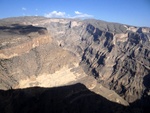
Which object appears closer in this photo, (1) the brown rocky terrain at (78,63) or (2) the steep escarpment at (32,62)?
(2) the steep escarpment at (32,62)

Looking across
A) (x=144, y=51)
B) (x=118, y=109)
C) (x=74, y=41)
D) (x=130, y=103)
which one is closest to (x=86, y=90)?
(x=118, y=109)

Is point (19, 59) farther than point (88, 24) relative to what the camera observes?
No

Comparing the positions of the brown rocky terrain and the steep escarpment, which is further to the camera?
the brown rocky terrain

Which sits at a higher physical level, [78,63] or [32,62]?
[32,62]

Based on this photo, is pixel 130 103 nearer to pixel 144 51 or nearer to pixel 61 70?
pixel 61 70

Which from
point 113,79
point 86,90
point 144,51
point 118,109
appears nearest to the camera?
point 118,109

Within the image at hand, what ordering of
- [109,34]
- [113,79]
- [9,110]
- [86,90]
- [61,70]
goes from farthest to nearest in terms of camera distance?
[109,34] → [113,79] → [61,70] → [86,90] → [9,110]

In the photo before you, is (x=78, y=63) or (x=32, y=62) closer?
(x=32, y=62)

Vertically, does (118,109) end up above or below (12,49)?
below
